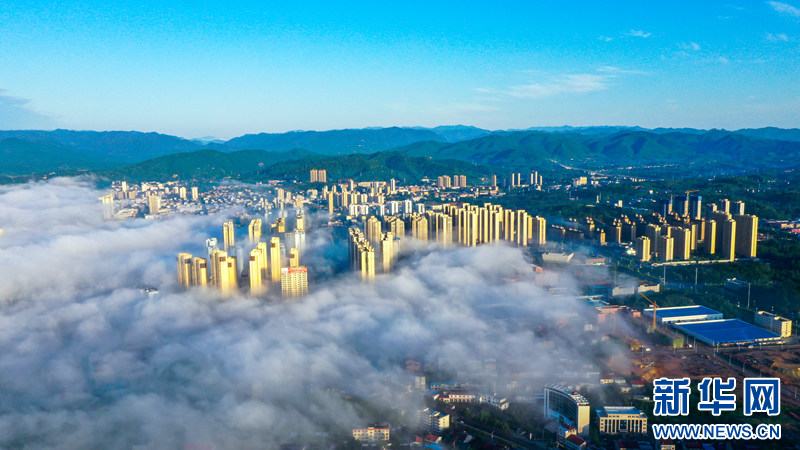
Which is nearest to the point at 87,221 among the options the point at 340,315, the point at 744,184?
the point at 340,315

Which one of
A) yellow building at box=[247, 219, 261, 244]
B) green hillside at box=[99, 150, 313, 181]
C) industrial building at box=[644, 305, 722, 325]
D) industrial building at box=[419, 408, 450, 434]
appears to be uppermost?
green hillside at box=[99, 150, 313, 181]

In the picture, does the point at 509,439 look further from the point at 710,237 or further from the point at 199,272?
the point at 710,237

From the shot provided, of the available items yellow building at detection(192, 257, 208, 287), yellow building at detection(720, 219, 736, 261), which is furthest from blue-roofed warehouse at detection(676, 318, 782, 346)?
yellow building at detection(192, 257, 208, 287)

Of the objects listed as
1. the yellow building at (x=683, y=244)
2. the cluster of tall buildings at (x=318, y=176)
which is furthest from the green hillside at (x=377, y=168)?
the yellow building at (x=683, y=244)

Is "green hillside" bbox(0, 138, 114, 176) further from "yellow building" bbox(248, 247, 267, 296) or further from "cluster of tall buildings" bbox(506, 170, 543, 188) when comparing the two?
"cluster of tall buildings" bbox(506, 170, 543, 188)

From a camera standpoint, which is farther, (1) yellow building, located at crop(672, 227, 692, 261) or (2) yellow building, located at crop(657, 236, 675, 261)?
(1) yellow building, located at crop(672, 227, 692, 261)

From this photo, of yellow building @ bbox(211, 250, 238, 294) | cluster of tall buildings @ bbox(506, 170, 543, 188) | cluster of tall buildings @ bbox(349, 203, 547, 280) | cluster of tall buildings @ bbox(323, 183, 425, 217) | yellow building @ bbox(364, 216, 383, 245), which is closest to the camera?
→ yellow building @ bbox(211, 250, 238, 294)

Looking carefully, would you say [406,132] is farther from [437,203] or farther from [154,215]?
[154,215]
